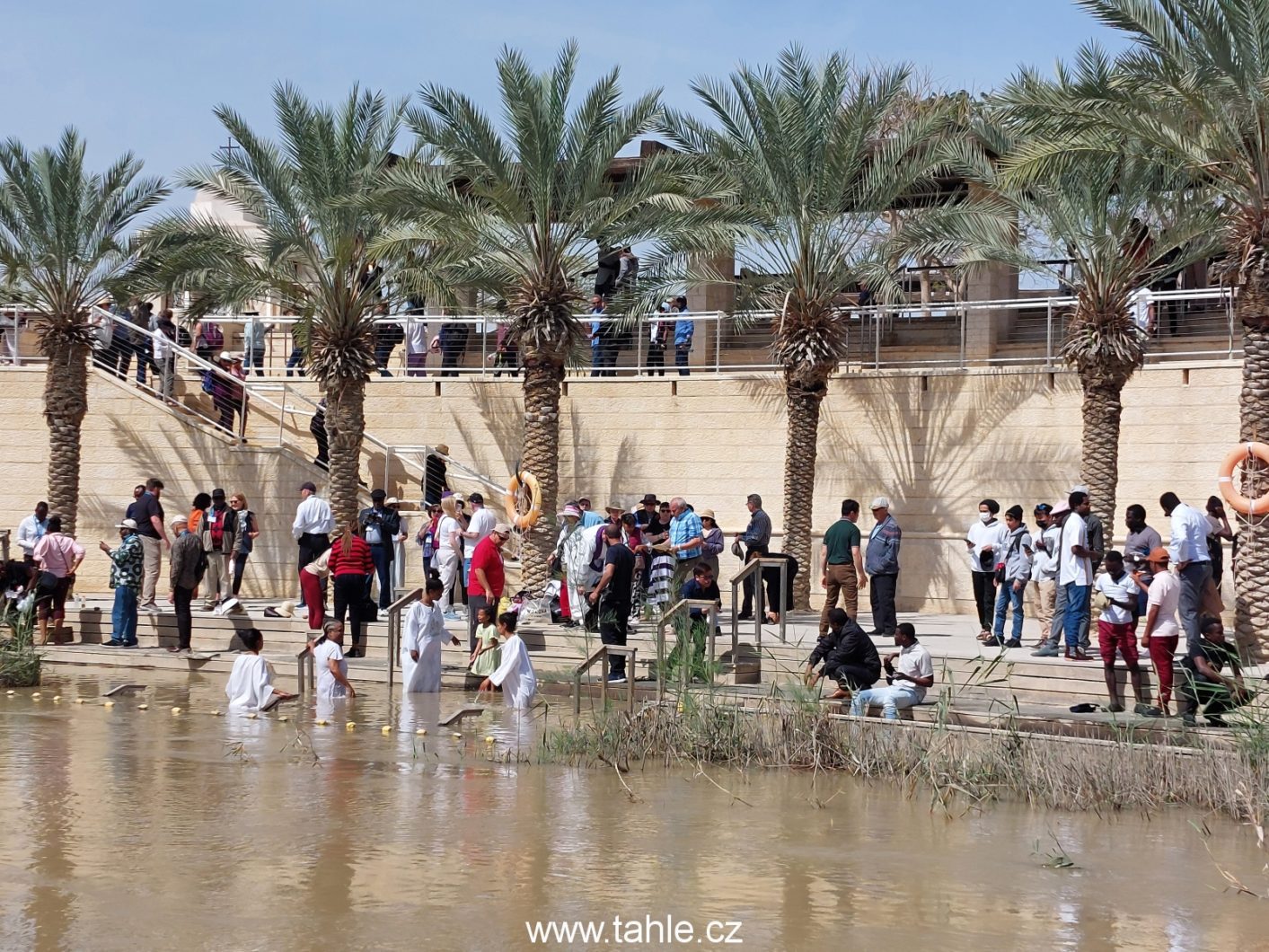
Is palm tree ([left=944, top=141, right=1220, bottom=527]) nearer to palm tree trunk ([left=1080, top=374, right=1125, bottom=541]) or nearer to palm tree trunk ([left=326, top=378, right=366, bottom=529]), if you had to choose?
palm tree trunk ([left=1080, top=374, right=1125, bottom=541])

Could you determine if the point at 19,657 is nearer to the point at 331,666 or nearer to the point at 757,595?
the point at 331,666

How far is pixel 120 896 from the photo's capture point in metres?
7.78

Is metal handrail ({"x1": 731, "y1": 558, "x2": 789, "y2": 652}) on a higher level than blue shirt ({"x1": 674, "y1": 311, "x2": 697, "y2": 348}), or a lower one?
lower

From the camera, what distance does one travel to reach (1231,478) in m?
15.0

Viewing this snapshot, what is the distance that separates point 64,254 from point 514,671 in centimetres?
1116

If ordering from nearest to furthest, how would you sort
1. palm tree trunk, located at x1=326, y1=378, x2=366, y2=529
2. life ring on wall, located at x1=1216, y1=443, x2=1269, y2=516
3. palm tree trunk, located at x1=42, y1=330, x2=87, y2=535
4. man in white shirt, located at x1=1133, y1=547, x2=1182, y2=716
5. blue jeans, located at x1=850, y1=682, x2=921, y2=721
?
blue jeans, located at x1=850, y1=682, x2=921, y2=721
man in white shirt, located at x1=1133, y1=547, x2=1182, y2=716
life ring on wall, located at x1=1216, y1=443, x2=1269, y2=516
palm tree trunk, located at x1=326, y1=378, x2=366, y2=529
palm tree trunk, located at x1=42, y1=330, x2=87, y2=535

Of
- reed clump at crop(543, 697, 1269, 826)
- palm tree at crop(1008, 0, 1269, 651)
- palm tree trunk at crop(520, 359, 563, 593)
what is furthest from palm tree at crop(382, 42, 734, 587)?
reed clump at crop(543, 697, 1269, 826)

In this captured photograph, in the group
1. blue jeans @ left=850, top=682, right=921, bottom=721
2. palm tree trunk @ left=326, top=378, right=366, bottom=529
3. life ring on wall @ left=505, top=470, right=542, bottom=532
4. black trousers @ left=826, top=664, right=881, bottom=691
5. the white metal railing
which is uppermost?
the white metal railing

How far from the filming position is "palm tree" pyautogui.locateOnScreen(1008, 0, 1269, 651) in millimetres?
14930

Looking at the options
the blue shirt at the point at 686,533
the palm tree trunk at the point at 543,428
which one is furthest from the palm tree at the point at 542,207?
the blue shirt at the point at 686,533

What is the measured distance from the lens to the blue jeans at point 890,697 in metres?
12.4

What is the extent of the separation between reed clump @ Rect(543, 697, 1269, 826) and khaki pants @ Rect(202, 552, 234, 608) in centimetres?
937

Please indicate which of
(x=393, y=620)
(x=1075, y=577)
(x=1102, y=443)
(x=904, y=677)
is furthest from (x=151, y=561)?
(x=1102, y=443)

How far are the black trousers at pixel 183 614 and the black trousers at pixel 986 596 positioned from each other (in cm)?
846
